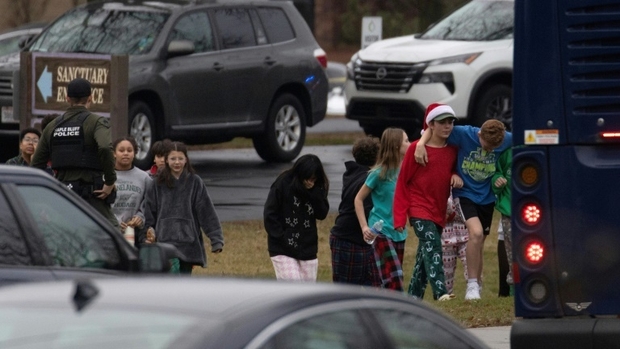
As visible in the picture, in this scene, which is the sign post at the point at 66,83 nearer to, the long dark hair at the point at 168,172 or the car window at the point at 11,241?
the long dark hair at the point at 168,172

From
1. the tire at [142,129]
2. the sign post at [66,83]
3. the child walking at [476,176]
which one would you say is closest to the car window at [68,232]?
the child walking at [476,176]

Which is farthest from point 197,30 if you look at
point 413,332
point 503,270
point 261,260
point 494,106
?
point 413,332

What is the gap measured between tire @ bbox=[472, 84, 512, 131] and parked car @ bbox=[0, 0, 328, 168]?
2408 mm

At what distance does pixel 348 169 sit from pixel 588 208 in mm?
4955

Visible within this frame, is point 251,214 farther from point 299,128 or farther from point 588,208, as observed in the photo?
point 588,208

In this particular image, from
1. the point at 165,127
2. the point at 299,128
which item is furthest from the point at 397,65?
the point at 165,127

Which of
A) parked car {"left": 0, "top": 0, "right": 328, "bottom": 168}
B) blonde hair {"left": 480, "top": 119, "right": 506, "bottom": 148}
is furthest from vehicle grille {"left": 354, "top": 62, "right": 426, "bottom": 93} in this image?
blonde hair {"left": 480, "top": 119, "right": 506, "bottom": 148}

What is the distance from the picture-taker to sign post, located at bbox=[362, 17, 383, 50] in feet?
83.2

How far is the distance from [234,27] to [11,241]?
44.9 ft

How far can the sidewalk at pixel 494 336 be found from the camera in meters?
9.94

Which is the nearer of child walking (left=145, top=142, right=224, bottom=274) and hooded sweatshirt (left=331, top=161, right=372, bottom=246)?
child walking (left=145, top=142, right=224, bottom=274)

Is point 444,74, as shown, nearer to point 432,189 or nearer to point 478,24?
point 478,24

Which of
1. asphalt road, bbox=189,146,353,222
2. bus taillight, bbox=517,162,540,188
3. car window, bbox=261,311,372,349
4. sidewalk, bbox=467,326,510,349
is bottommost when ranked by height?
sidewalk, bbox=467,326,510,349

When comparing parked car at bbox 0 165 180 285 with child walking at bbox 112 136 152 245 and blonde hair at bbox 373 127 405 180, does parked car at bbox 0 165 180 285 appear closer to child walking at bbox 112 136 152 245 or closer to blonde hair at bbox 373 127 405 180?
child walking at bbox 112 136 152 245
